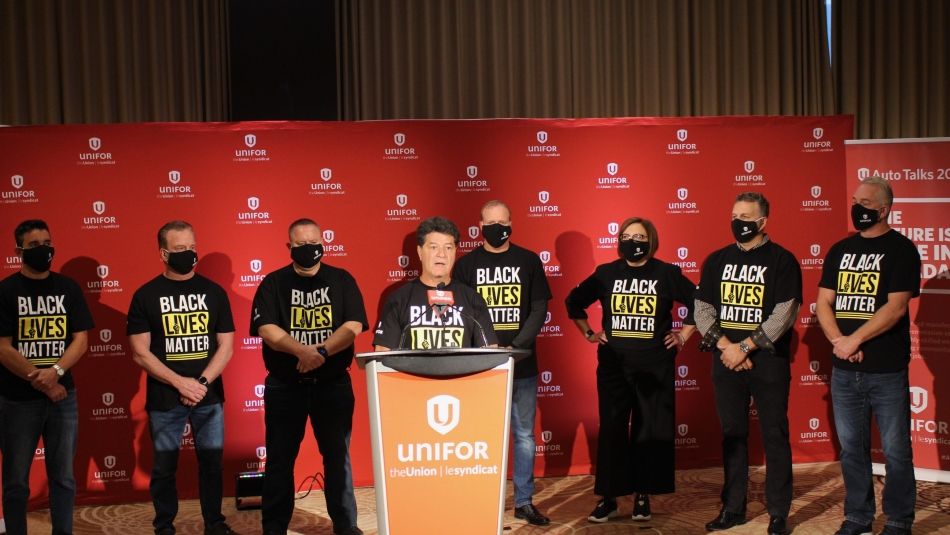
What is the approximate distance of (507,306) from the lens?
211 inches

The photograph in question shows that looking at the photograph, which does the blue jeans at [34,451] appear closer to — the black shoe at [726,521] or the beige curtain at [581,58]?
the black shoe at [726,521]

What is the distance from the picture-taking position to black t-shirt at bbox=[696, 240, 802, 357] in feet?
15.8

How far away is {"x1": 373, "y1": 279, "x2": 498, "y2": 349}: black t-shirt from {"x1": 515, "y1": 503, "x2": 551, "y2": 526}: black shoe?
1.34m

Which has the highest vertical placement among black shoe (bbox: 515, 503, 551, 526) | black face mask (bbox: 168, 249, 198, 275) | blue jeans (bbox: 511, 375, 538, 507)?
black face mask (bbox: 168, 249, 198, 275)

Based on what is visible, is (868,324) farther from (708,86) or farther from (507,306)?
(708,86)

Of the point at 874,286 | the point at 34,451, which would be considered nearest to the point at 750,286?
the point at 874,286

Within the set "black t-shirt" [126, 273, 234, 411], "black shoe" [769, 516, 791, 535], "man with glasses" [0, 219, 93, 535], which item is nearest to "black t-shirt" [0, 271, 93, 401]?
"man with glasses" [0, 219, 93, 535]

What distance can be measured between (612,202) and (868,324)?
7.36 ft

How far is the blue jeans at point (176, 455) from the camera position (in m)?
4.88

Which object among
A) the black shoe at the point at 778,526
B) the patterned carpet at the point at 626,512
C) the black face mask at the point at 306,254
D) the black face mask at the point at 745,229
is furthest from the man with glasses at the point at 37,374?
the black shoe at the point at 778,526

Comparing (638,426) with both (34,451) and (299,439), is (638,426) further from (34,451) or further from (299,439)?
(34,451)

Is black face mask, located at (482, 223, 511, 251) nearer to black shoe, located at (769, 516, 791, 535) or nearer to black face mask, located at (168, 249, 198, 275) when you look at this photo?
black face mask, located at (168, 249, 198, 275)

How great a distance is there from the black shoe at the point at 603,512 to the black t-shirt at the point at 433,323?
1.48 m

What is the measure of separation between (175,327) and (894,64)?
6734mm
